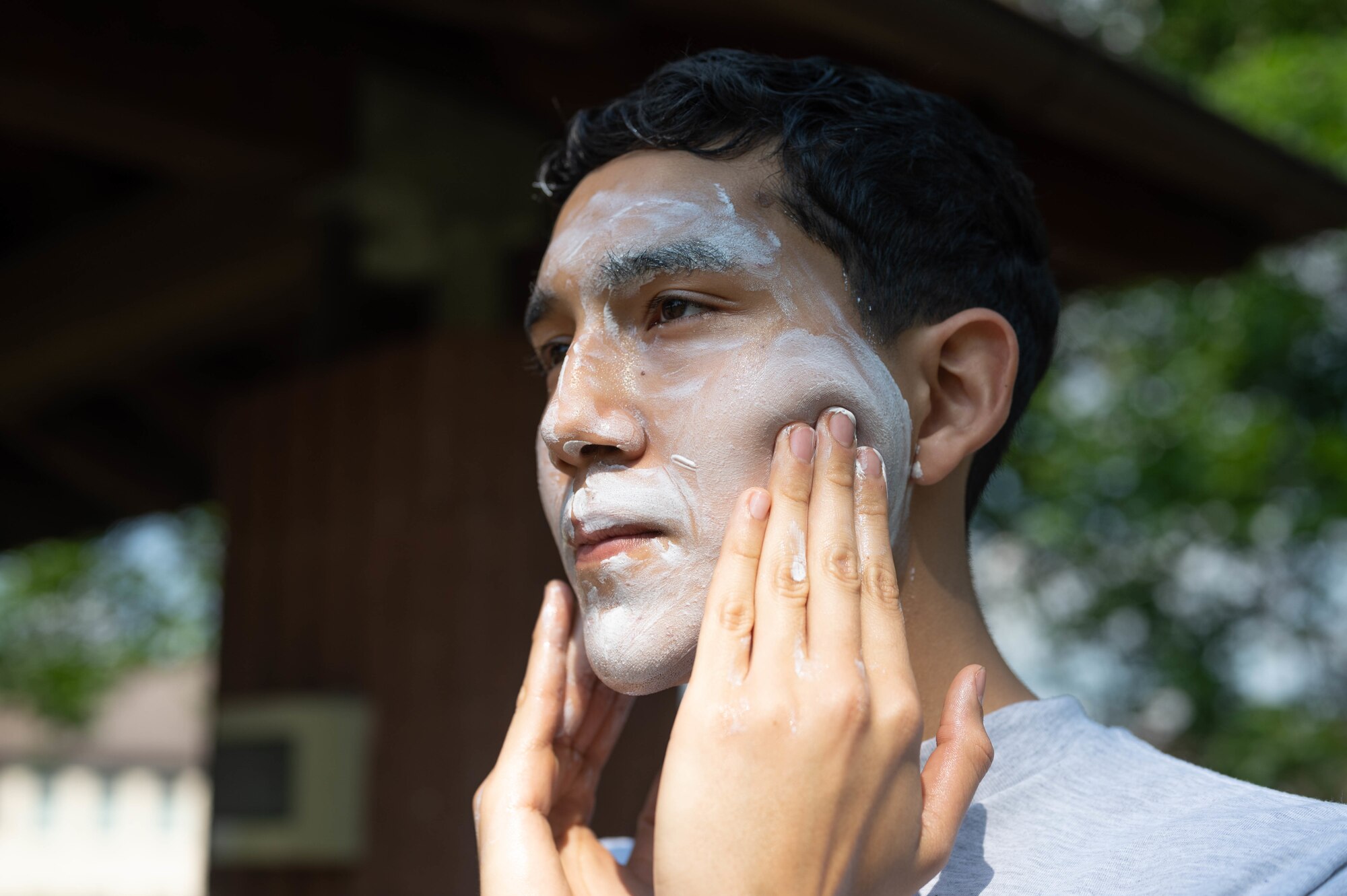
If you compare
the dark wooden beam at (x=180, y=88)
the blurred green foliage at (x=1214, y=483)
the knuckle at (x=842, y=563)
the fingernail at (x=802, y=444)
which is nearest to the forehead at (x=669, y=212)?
the fingernail at (x=802, y=444)

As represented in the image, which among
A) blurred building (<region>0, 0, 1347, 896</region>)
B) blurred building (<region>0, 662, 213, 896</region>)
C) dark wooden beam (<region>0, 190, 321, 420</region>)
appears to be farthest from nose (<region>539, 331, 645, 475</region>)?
blurred building (<region>0, 662, 213, 896</region>)

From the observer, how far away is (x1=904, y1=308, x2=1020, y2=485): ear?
4.58 ft

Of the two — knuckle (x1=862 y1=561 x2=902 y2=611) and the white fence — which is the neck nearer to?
knuckle (x1=862 y1=561 x2=902 y2=611)

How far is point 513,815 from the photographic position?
1.30 m

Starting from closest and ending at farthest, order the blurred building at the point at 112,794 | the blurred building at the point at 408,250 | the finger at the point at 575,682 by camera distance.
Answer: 1. the finger at the point at 575,682
2. the blurred building at the point at 408,250
3. the blurred building at the point at 112,794

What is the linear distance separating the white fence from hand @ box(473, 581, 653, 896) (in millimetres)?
14495

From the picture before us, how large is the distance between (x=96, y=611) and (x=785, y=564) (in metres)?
12.9

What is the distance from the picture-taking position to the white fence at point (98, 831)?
16.1 m

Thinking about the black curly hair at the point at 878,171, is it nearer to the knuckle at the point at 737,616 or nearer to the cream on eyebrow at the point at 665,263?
the cream on eyebrow at the point at 665,263

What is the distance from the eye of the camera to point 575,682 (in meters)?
1.50

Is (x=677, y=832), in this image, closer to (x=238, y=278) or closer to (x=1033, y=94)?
(x=1033, y=94)

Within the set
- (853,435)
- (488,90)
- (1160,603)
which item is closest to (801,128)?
(853,435)

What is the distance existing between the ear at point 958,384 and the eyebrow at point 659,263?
0.24m

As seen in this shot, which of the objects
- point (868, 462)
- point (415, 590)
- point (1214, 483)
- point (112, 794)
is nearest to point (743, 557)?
point (868, 462)
